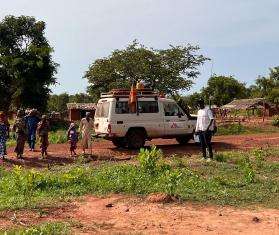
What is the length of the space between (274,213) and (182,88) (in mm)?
31027

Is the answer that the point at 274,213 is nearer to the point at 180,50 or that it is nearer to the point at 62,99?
the point at 180,50

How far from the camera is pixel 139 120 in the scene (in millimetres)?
18188

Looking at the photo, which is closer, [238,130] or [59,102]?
[238,130]

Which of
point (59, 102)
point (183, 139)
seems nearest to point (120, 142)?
point (183, 139)

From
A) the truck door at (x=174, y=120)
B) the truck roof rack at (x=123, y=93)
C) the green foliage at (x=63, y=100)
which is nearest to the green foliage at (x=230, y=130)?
the truck door at (x=174, y=120)

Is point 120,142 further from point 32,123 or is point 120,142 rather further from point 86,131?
point 32,123

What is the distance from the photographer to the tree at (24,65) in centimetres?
4156

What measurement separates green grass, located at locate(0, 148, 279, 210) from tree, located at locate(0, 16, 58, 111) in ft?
99.1

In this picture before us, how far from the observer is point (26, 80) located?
137 ft

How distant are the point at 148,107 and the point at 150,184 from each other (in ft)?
26.3

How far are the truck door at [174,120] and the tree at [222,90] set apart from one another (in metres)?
56.2

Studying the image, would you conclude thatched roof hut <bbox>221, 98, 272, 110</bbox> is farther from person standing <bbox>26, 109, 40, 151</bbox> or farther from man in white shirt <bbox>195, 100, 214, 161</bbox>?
man in white shirt <bbox>195, 100, 214, 161</bbox>


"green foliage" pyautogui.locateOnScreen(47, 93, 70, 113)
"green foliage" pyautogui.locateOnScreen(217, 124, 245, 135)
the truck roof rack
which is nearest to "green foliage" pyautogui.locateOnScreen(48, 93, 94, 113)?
"green foliage" pyautogui.locateOnScreen(47, 93, 70, 113)

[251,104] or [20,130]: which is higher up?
[251,104]
